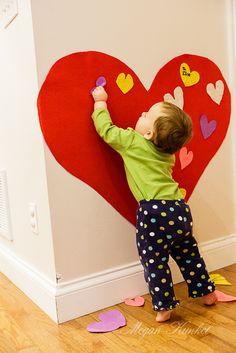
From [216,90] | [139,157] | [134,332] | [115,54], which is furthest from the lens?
[216,90]

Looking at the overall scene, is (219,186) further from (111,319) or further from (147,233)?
(111,319)

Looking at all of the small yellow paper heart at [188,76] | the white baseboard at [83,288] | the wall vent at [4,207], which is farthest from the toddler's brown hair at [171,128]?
the wall vent at [4,207]

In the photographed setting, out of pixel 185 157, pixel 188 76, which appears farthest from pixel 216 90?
pixel 185 157

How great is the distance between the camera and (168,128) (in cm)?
120

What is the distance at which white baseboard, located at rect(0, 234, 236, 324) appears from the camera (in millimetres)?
1248

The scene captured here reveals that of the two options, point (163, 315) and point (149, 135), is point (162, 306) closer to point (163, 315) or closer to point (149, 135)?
point (163, 315)

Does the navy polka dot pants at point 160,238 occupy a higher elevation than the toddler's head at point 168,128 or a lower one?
lower

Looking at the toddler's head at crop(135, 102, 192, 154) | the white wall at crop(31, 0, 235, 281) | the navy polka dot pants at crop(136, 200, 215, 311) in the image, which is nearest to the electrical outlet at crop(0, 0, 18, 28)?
the white wall at crop(31, 0, 235, 281)

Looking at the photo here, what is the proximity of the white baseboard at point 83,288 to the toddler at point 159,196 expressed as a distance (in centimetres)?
16

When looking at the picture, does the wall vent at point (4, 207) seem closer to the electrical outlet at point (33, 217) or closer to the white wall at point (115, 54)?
the electrical outlet at point (33, 217)

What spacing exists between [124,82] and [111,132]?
0.79 ft

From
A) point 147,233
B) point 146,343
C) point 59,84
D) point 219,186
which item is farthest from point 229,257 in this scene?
point 59,84

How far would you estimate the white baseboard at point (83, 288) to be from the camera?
1.25 m

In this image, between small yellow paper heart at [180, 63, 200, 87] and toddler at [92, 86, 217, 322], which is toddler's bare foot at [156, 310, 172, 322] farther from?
small yellow paper heart at [180, 63, 200, 87]
